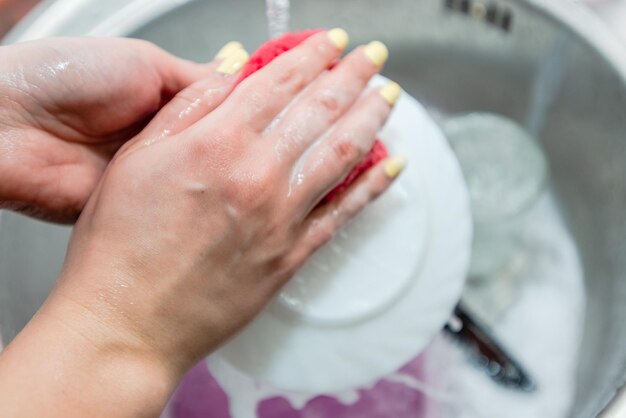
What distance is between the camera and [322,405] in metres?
0.74

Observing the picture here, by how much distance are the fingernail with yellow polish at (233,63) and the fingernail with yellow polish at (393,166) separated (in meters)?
0.15

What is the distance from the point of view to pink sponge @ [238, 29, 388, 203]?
1.76 ft

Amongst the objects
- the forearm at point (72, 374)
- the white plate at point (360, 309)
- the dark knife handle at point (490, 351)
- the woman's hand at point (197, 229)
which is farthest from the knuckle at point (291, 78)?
the dark knife handle at point (490, 351)

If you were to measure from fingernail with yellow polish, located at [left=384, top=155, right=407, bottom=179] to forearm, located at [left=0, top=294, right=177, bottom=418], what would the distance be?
24 cm

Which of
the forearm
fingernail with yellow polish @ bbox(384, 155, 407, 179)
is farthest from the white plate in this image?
the forearm

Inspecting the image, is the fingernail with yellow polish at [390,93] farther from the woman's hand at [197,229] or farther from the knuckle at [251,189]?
the knuckle at [251,189]

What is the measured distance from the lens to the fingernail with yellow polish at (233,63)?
22.1 inches

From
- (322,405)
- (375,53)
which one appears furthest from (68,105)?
(322,405)

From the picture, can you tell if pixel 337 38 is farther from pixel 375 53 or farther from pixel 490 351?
pixel 490 351

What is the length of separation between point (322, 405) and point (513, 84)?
1.48 feet

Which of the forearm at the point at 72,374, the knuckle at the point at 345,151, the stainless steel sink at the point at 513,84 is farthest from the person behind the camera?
the stainless steel sink at the point at 513,84

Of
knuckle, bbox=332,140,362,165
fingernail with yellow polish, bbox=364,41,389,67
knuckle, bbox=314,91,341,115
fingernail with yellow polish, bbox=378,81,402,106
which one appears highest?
fingernail with yellow polish, bbox=364,41,389,67

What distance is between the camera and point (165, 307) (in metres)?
0.45

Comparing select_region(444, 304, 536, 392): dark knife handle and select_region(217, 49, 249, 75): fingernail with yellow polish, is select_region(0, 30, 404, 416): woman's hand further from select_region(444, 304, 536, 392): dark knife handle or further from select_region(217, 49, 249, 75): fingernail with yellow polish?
select_region(444, 304, 536, 392): dark knife handle
